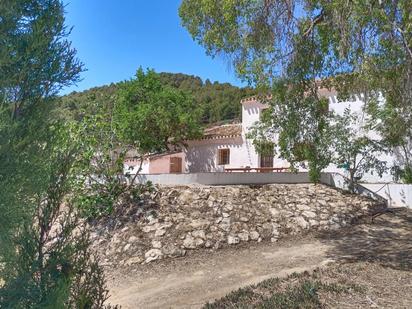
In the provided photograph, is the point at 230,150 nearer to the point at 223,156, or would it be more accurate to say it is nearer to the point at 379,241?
the point at 223,156

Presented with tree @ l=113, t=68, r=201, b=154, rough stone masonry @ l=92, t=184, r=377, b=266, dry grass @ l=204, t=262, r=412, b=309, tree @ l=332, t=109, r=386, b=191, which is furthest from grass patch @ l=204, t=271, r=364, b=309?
tree @ l=113, t=68, r=201, b=154

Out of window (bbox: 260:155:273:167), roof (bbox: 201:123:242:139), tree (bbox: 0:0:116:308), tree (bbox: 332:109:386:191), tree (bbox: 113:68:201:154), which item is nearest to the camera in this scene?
tree (bbox: 0:0:116:308)

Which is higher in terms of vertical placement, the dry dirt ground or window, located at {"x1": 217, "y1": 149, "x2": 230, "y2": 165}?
window, located at {"x1": 217, "y1": 149, "x2": 230, "y2": 165}

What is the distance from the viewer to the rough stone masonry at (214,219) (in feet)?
31.7

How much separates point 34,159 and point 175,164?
802 inches

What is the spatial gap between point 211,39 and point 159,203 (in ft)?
16.4

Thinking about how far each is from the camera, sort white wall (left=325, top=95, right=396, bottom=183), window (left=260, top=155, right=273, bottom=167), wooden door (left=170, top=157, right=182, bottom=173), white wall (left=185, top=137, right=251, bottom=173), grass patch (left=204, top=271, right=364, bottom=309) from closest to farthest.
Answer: grass patch (left=204, top=271, right=364, bottom=309) < white wall (left=325, top=95, right=396, bottom=183) < window (left=260, top=155, right=273, bottom=167) < white wall (left=185, top=137, right=251, bottom=173) < wooden door (left=170, top=157, right=182, bottom=173)

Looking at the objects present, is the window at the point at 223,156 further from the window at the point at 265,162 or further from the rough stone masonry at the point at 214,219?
the rough stone masonry at the point at 214,219

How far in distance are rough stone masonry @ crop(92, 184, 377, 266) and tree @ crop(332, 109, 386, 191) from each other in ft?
4.33

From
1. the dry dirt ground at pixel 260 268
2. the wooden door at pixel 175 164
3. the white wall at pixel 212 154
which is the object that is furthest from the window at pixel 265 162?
the dry dirt ground at pixel 260 268

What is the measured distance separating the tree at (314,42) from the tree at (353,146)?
4.49 m

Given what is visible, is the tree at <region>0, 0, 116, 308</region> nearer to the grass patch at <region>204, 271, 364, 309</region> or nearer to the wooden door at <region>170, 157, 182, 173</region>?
the grass patch at <region>204, 271, 364, 309</region>

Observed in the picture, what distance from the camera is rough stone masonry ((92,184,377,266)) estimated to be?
9.65 m

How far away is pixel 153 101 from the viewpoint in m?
20.4
